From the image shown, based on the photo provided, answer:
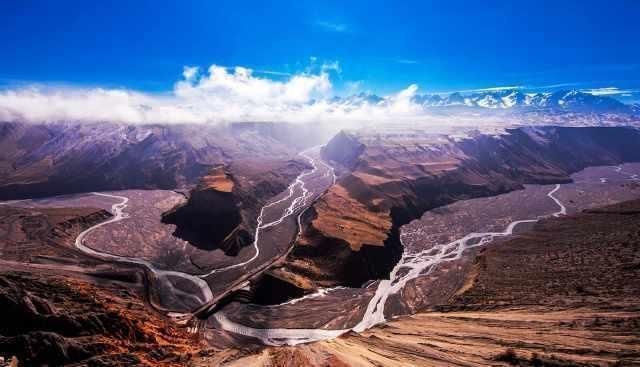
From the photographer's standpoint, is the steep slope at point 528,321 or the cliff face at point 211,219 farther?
the cliff face at point 211,219

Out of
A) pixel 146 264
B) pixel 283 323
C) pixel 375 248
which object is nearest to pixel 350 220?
pixel 375 248

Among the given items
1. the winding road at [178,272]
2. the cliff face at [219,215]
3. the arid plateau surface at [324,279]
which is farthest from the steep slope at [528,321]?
the cliff face at [219,215]

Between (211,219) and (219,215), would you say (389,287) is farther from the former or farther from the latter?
(211,219)

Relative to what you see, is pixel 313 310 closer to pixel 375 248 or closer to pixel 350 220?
pixel 375 248

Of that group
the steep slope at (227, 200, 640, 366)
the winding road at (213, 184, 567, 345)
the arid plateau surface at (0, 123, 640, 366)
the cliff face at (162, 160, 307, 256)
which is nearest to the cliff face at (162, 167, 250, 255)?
the cliff face at (162, 160, 307, 256)

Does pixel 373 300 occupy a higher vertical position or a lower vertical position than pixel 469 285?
lower

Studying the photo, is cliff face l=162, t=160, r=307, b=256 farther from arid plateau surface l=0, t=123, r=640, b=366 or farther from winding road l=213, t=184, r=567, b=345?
winding road l=213, t=184, r=567, b=345

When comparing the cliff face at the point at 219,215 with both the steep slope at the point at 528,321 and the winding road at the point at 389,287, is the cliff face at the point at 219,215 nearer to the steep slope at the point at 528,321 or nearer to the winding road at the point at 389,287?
the winding road at the point at 389,287

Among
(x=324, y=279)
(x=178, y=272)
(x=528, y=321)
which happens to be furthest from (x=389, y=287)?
(x=178, y=272)
